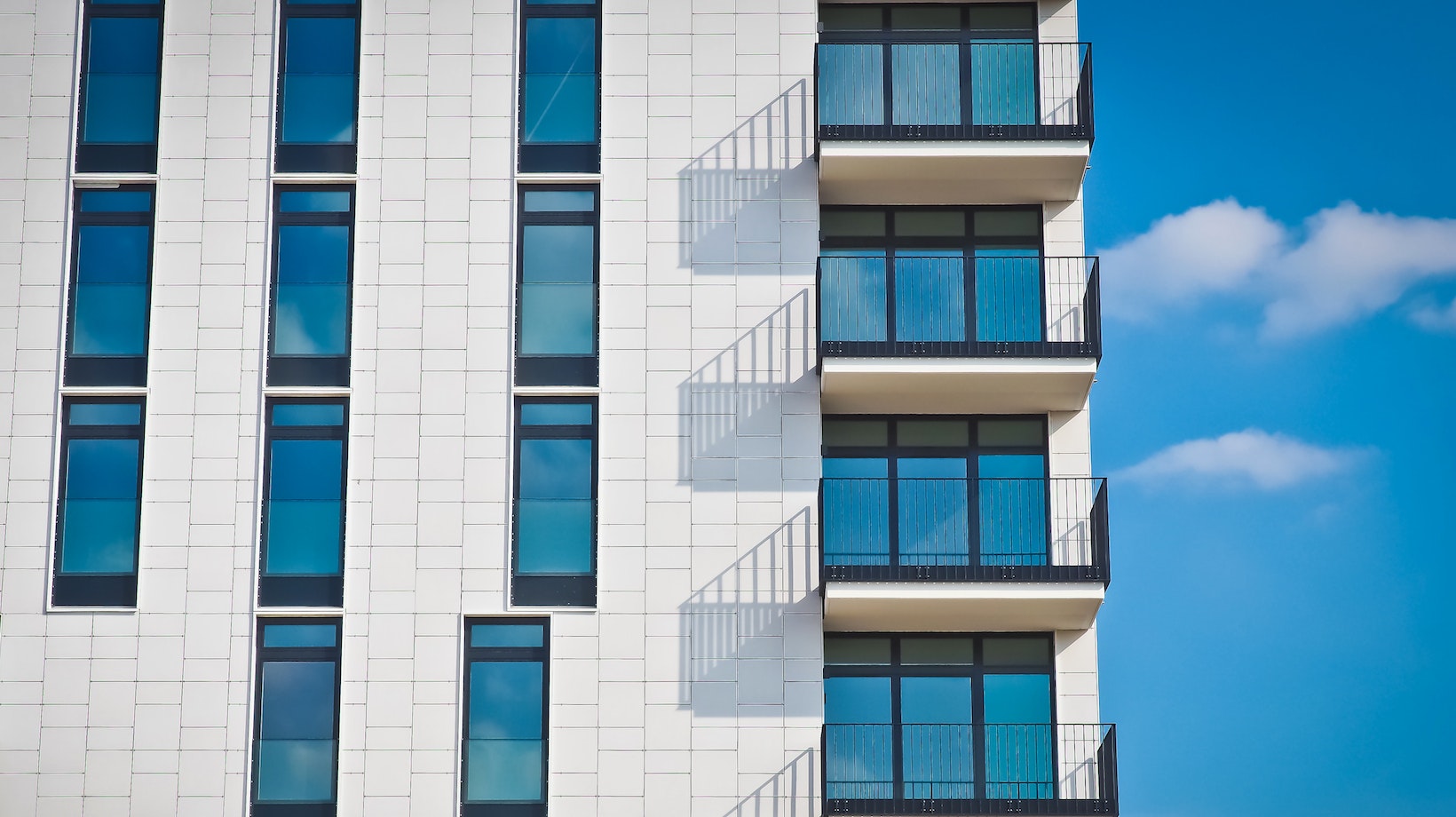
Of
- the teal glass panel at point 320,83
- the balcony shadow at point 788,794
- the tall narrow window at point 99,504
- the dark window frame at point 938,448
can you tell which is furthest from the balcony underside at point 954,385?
the tall narrow window at point 99,504

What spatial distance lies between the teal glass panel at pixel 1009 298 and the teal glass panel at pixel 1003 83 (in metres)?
1.99

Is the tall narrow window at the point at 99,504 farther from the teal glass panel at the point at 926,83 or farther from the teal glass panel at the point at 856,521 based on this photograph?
the teal glass panel at the point at 926,83

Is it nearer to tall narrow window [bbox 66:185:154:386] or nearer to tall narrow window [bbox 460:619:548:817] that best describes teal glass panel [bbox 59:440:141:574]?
tall narrow window [bbox 66:185:154:386]

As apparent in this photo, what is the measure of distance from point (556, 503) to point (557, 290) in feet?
9.66

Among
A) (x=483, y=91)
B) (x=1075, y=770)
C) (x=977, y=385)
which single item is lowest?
(x=1075, y=770)

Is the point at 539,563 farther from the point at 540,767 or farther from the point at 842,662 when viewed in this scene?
the point at 842,662

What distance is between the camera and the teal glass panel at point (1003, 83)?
81.4ft

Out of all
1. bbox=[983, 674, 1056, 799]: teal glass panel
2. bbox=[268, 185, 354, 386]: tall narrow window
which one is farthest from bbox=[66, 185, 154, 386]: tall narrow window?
bbox=[983, 674, 1056, 799]: teal glass panel

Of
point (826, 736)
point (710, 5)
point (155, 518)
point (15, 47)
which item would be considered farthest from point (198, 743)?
point (710, 5)

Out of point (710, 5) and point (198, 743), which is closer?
point (198, 743)

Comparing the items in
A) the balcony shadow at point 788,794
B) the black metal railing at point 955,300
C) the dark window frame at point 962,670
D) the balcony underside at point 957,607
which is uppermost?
the black metal railing at point 955,300

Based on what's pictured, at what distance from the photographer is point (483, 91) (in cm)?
2467

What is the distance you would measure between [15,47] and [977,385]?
14240 millimetres

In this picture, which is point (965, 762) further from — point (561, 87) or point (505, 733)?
point (561, 87)
